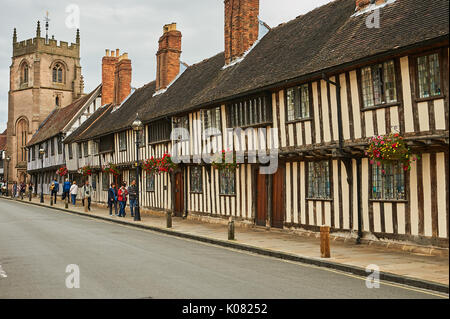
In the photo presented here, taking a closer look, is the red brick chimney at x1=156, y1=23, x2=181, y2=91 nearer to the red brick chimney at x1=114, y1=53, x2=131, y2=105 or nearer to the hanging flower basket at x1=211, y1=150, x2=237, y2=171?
the red brick chimney at x1=114, y1=53, x2=131, y2=105

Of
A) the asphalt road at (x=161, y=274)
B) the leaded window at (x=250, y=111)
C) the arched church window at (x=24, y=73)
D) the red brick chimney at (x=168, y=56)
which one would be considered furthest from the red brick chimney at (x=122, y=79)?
the arched church window at (x=24, y=73)

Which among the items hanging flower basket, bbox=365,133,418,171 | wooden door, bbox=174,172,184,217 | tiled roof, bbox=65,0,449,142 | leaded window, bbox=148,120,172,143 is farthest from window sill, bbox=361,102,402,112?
leaded window, bbox=148,120,172,143

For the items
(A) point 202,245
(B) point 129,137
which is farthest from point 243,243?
(B) point 129,137

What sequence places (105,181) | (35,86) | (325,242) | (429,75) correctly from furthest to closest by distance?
(35,86) < (105,181) < (429,75) < (325,242)

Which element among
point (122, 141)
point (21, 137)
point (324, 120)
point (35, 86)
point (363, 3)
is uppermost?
point (35, 86)

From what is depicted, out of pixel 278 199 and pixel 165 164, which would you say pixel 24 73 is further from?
pixel 278 199

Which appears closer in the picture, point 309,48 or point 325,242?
point 325,242

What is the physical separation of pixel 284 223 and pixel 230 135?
4.14m

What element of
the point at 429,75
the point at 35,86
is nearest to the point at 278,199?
the point at 429,75

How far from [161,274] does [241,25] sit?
1430 cm

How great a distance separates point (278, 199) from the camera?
607 inches

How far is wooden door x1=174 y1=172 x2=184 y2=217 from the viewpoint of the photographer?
71.3 feet

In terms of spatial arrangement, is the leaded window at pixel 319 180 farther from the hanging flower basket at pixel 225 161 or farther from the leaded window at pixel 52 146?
the leaded window at pixel 52 146

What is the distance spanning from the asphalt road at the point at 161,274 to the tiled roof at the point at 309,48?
5.60 metres
